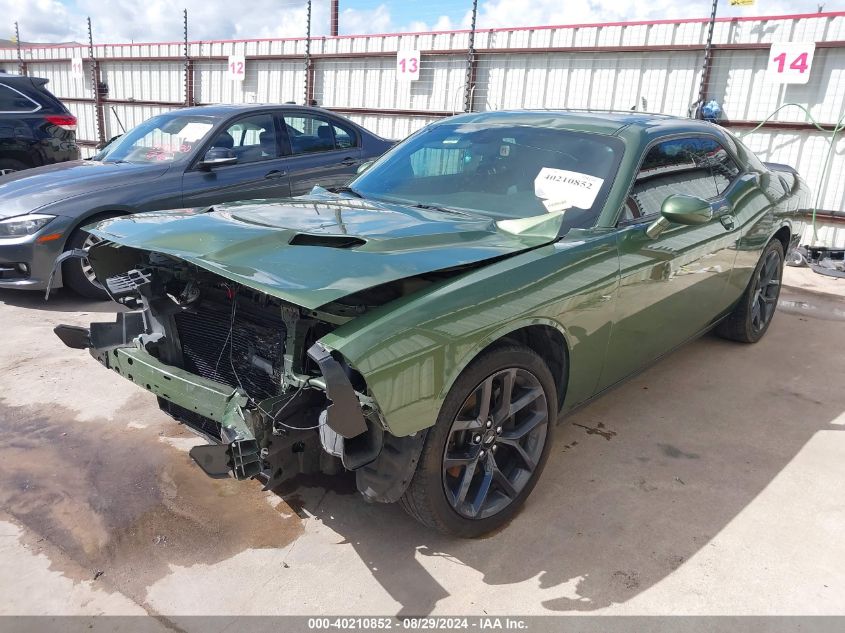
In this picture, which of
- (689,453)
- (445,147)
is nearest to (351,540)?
(689,453)

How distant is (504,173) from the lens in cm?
330

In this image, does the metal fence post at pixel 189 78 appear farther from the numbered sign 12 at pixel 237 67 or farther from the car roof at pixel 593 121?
the car roof at pixel 593 121

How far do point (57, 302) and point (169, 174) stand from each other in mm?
1428

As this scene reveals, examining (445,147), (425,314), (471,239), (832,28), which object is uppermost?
(832,28)

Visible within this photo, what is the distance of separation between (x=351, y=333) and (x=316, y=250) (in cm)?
49

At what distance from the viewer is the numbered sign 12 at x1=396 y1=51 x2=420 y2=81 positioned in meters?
10.5

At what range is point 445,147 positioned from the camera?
3668 millimetres

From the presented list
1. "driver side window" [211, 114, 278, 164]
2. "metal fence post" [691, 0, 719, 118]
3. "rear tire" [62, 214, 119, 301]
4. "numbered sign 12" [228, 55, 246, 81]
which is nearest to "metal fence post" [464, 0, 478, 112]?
"metal fence post" [691, 0, 719, 118]

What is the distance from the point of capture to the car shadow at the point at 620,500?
2408 mm

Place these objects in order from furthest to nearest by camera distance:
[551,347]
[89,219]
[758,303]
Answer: [89,219] < [758,303] < [551,347]

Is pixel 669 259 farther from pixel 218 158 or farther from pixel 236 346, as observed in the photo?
pixel 218 158

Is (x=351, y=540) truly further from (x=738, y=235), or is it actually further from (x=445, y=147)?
(x=738, y=235)

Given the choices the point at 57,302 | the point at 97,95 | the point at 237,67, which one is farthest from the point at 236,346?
the point at 97,95

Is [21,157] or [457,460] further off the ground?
[21,157]
